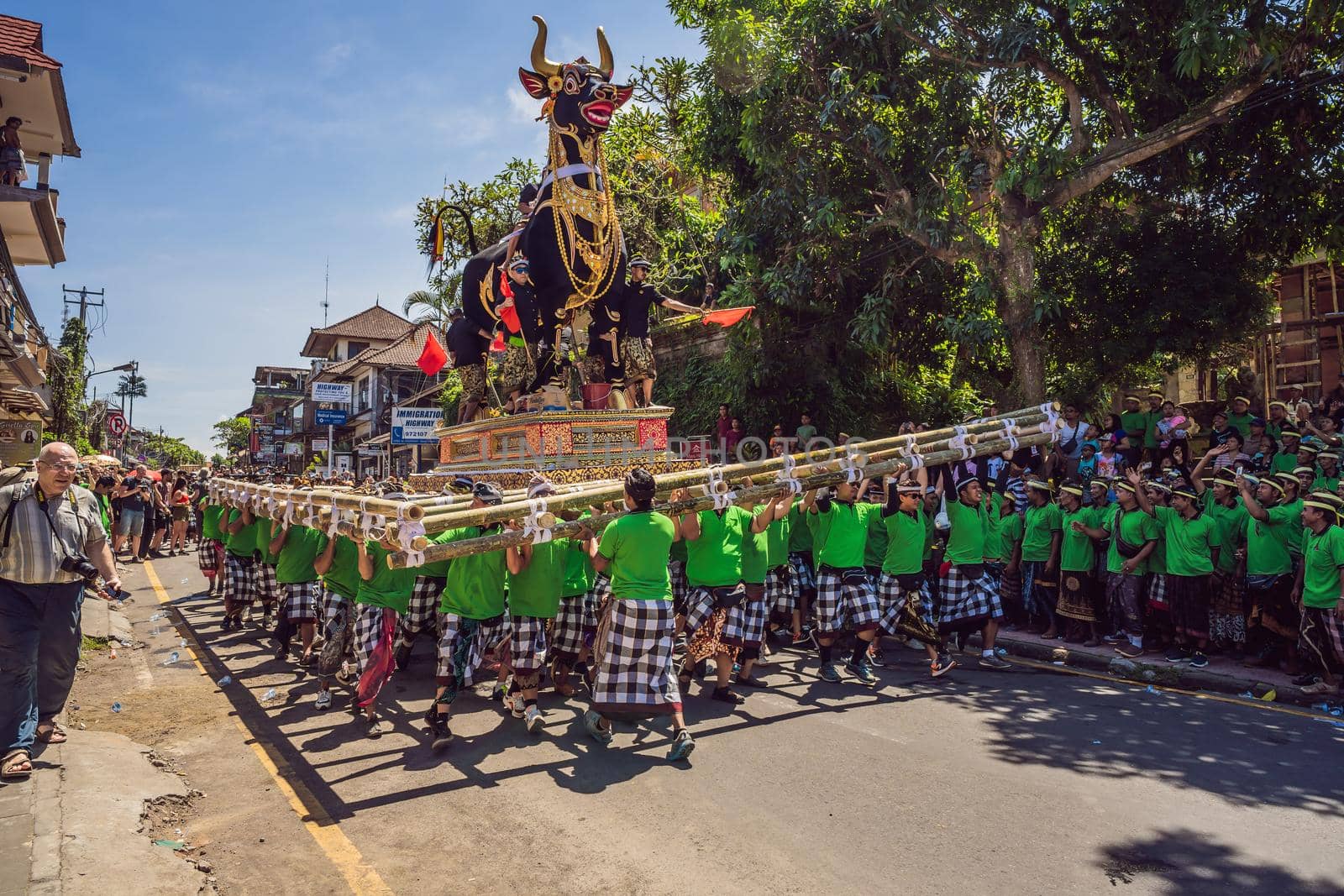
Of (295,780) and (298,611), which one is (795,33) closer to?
(298,611)

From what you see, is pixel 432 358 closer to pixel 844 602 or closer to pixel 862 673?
pixel 844 602

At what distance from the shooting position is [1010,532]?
10.1 m

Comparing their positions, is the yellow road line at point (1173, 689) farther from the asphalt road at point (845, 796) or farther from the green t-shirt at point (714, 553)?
the green t-shirt at point (714, 553)

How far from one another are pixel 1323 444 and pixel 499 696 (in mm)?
8446

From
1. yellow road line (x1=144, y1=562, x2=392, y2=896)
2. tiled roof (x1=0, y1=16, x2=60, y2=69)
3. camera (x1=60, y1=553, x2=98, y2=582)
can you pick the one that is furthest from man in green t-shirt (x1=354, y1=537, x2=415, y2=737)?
tiled roof (x1=0, y1=16, x2=60, y2=69)

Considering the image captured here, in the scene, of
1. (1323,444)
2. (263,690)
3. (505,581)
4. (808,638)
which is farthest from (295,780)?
(1323,444)

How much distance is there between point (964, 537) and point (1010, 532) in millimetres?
2094

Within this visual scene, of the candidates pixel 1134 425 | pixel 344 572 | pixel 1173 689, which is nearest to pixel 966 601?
pixel 1173 689

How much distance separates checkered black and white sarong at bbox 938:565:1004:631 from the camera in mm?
8148

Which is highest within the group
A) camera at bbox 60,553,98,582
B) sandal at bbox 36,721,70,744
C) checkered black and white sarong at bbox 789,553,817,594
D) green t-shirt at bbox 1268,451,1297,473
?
green t-shirt at bbox 1268,451,1297,473

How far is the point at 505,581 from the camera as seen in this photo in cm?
614

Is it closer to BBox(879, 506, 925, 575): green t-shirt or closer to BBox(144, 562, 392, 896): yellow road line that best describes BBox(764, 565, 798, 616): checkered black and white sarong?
BBox(879, 506, 925, 575): green t-shirt

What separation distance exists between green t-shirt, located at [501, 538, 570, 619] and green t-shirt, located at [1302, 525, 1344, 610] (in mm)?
5958

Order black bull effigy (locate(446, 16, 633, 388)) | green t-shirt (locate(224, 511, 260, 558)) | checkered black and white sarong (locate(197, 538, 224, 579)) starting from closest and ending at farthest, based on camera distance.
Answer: green t-shirt (locate(224, 511, 260, 558)) → black bull effigy (locate(446, 16, 633, 388)) → checkered black and white sarong (locate(197, 538, 224, 579))
